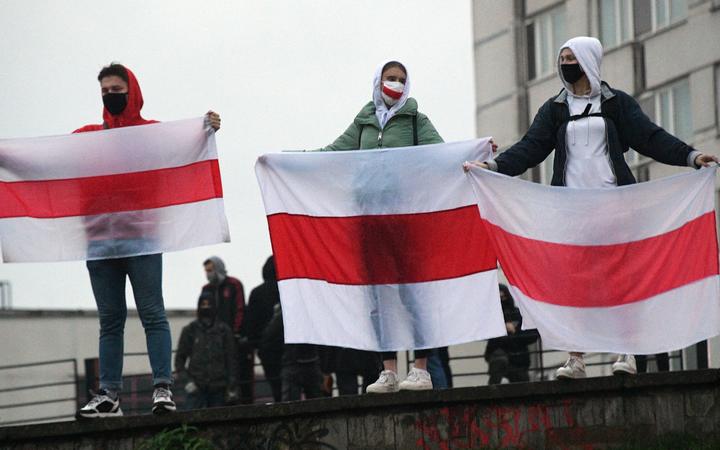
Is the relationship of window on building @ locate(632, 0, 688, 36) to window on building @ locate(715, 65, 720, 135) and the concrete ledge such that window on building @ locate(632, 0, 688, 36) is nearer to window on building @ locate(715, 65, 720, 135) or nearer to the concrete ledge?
window on building @ locate(715, 65, 720, 135)

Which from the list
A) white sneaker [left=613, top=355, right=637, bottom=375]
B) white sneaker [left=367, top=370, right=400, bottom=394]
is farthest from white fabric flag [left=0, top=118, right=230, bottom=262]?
white sneaker [left=613, top=355, right=637, bottom=375]

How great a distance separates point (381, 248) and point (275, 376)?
6.54 metres

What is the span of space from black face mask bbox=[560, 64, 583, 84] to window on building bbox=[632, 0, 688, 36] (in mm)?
28332

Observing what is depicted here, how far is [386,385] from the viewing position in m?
14.9

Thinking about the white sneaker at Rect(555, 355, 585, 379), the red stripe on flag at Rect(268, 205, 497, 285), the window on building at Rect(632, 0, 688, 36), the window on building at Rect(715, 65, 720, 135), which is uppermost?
the window on building at Rect(632, 0, 688, 36)

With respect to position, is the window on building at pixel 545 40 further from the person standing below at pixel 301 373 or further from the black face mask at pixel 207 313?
the person standing below at pixel 301 373

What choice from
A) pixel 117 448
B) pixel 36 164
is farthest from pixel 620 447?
pixel 36 164

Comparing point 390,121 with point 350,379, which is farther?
point 350,379

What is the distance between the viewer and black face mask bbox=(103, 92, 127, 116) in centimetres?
1525

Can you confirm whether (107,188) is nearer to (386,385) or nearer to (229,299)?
(386,385)

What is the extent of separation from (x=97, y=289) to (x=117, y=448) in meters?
1.23

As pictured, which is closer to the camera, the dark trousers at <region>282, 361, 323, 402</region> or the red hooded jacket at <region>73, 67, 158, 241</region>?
the red hooded jacket at <region>73, 67, 158, 241</region>

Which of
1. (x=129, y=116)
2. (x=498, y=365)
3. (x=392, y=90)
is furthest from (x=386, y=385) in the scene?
(x=498, y=365)

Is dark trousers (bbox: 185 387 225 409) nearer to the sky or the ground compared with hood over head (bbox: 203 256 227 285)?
nearer to the ground
